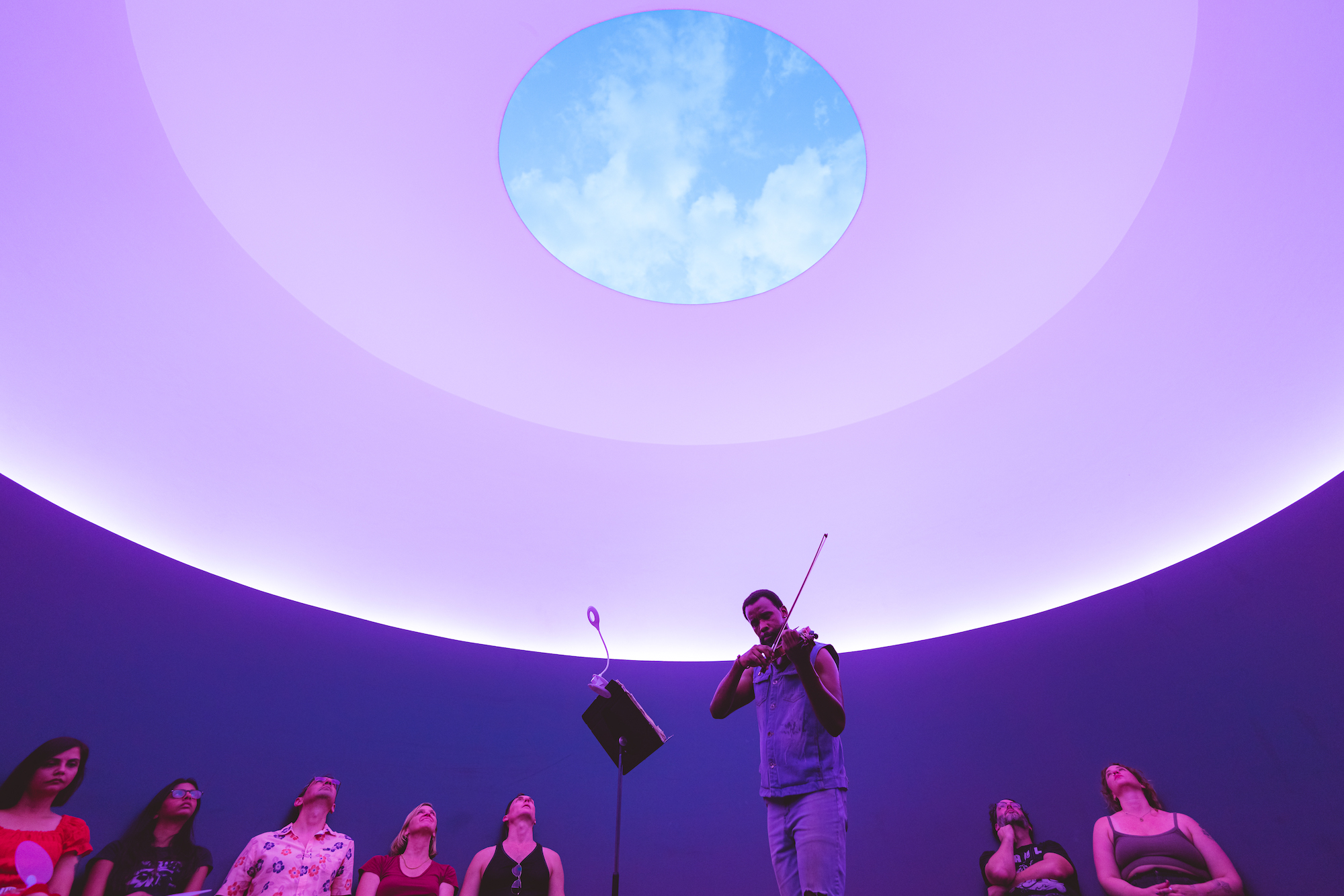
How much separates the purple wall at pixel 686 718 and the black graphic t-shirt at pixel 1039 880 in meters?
0.50

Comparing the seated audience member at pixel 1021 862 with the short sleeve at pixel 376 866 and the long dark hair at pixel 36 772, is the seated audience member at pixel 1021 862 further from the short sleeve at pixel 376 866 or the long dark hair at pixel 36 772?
the long dark hair at pixel 36 772

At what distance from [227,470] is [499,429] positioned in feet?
6.22

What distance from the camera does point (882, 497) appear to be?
18.7 ft

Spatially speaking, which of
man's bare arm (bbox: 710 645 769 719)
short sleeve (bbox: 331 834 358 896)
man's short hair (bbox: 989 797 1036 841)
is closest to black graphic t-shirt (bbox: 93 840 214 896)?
short sleeve (bbox: 331 834 358 896)

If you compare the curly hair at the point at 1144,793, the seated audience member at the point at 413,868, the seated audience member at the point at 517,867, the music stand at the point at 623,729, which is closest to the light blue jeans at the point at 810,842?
the music stand at the point at 623,729

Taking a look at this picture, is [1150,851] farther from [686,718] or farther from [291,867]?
[291,867]

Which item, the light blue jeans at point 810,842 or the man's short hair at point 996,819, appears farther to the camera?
the man's short hair at point 996,819

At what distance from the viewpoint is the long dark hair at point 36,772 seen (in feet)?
9.64

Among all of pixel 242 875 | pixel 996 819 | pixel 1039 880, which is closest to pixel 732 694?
pixel 1039 880

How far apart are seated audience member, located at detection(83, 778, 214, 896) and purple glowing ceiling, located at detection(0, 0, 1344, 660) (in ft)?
4.94

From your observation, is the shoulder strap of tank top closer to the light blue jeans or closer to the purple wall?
the purple wall

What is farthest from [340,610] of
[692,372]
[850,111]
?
[850,111]

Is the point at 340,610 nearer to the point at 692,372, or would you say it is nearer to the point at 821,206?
the point at 692,372

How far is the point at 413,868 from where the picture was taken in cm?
393
